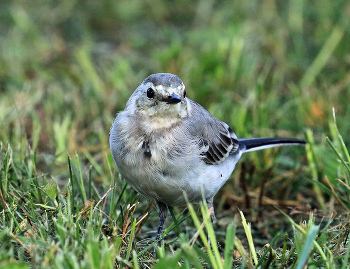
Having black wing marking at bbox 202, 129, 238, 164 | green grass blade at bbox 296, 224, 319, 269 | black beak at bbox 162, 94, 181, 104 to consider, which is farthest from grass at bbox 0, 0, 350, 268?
black beak at bbox 162, 94, 181, 104

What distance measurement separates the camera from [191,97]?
6582 mm

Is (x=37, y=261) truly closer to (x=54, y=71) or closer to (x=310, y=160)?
(x=310, y=160)

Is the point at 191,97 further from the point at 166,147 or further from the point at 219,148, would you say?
the point at 166,147

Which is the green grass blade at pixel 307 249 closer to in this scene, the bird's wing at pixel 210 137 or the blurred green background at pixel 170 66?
the bird's wing at pixel 210 137

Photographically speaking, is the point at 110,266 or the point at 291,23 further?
the point at 291,23

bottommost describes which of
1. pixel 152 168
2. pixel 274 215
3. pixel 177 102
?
pixel 274 215

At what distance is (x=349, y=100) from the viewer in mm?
6348

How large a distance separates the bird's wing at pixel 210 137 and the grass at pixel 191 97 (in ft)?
1.64

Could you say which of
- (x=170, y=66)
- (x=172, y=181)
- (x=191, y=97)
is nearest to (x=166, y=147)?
(x=172, y=181)

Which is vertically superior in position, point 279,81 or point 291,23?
point 291,23

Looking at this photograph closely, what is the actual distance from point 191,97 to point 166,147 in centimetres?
288

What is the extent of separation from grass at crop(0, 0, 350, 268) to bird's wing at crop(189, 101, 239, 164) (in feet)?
1.64

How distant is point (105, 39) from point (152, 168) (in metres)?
6.06

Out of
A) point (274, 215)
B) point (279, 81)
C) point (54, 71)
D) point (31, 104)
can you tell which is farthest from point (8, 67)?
point (274, 215)
